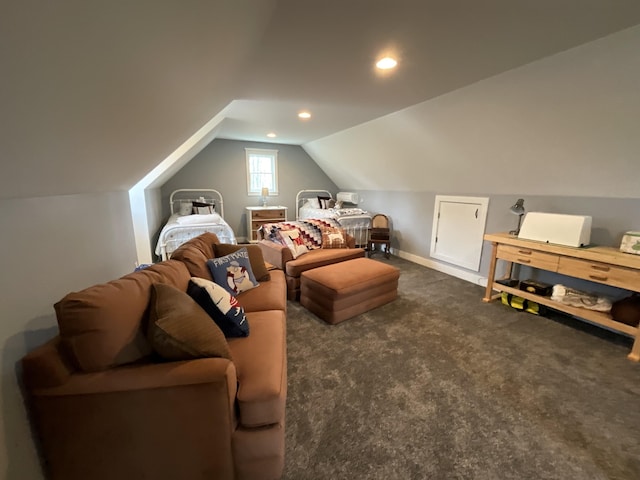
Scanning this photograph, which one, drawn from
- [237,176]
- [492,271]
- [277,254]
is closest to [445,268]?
[492,271]

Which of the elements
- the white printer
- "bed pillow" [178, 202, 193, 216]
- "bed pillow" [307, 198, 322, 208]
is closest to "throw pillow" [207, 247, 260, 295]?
the white printer

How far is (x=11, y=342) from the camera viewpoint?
3.50 ft

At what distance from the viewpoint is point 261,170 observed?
19.8 ft

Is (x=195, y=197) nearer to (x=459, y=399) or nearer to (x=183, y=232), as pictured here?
(x=183, y=232)

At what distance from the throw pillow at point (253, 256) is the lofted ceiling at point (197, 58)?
94 cm

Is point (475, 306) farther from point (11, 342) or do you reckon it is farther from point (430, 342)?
point (11, 342)

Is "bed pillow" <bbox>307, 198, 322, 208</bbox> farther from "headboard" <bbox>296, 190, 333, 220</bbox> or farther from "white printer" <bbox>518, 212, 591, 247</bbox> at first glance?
"white printer" <bbox>518, 212, 591, 247</bbox>

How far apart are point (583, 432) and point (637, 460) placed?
0.20m

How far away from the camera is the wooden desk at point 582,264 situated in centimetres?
204

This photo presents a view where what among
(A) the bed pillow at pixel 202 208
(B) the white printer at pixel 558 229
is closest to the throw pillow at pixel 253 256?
(B) the white printer at pixel 558 229

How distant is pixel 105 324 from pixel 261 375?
0.66 m

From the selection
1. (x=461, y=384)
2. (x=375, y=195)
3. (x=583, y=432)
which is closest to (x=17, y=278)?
(x=461, y=384)

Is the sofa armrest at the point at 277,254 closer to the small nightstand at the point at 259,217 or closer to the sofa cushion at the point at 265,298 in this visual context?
the sofa cushion at the point at 265,298

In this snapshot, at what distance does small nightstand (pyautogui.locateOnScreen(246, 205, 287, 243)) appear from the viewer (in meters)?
5.62
